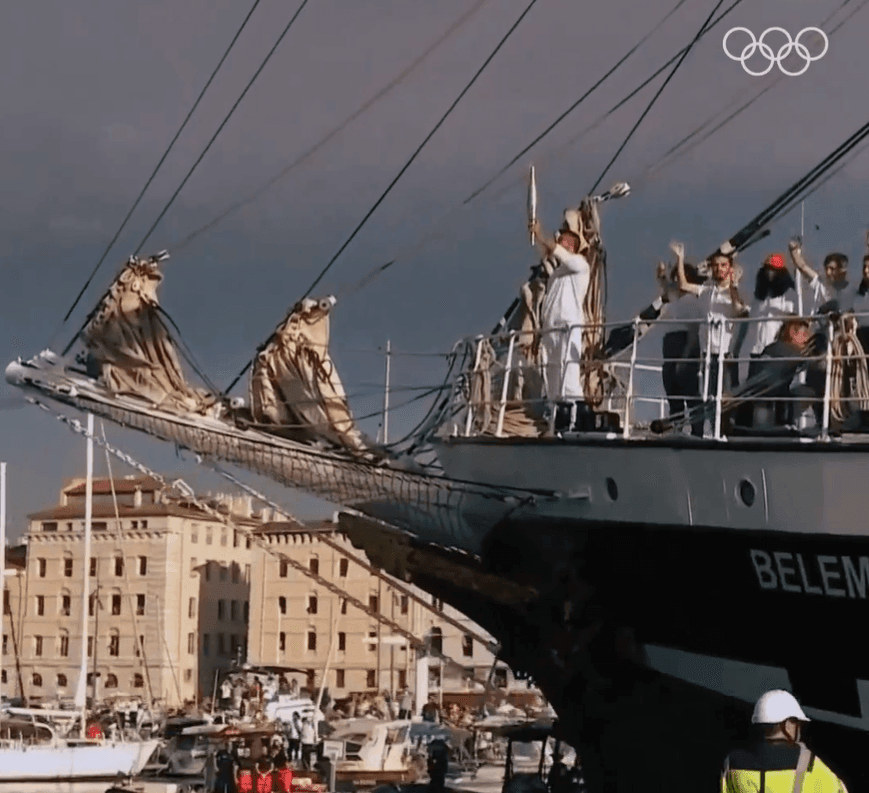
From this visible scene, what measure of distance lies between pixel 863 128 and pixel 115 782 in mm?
23638

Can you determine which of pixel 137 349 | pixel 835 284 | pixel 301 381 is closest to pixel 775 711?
pixel 835 284

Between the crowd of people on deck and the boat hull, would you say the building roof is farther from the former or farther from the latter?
the crowd of people on deck

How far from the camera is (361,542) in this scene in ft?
51.6

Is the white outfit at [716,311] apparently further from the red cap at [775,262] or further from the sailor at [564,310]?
the sailor at [564,310]

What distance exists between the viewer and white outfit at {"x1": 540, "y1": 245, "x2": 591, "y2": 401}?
12977mm

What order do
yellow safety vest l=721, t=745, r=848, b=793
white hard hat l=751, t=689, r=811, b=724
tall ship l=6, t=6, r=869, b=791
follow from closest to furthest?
1. yellow safety vest l=721, t=745, r=848, b=793
2. white hard hat l=751, t=689, r=811, b=724
3. tall ship l=6, t=6, r=869, b=791

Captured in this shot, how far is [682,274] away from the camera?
43.0 ft

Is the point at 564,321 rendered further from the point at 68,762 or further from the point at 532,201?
the point at 68,762

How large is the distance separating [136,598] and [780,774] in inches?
2905

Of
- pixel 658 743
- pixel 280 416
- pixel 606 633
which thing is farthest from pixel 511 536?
pixel 280 416

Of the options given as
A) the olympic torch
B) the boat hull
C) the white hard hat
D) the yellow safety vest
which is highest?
the olympic torch

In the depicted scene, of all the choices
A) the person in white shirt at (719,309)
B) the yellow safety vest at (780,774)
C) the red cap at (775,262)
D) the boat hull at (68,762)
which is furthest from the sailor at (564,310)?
the boat hull at (68,762)

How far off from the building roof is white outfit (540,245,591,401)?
217 ft

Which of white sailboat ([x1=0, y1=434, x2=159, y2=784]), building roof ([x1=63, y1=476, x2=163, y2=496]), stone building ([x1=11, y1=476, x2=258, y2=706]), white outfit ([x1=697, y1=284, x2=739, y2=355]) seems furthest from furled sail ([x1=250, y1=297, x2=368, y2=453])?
building roof ([x1=63, y1=476, x2=163, y2=496])
